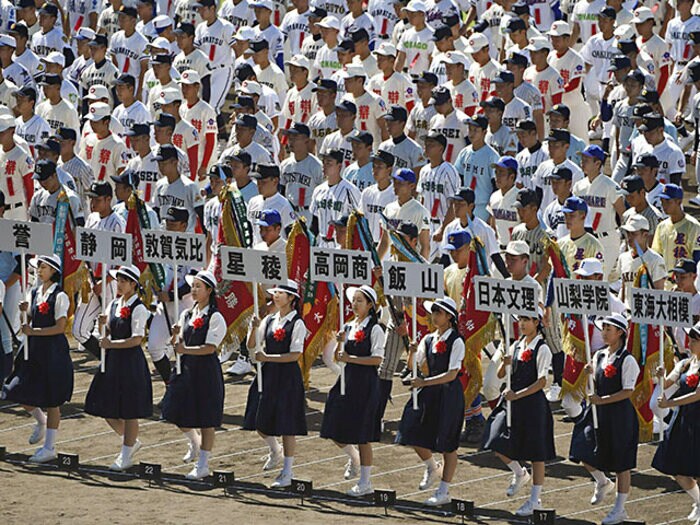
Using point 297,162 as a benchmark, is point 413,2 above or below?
above

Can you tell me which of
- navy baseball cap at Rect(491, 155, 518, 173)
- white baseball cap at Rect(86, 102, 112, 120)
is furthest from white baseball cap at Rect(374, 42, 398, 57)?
navy baseball cap at Rect(491, 155, 518, 173)

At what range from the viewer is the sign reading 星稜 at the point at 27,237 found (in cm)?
2022

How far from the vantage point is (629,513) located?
18.0 m

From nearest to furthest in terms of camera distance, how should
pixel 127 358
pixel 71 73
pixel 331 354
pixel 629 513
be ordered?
pixel 629 513
pixel 127 358
pixel 331 354
pixel 71 73

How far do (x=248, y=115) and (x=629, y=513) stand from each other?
8.26 metres

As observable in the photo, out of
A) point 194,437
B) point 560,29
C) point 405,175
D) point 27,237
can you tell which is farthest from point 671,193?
point 560,29

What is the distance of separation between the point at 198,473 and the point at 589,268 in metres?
4.17

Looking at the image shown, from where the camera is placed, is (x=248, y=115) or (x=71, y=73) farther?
(x=71, y=73)

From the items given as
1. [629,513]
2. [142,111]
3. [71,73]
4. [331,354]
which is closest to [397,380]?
[331,354]

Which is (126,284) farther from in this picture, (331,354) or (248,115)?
(248,115)

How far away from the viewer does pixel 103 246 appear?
66.1 feet

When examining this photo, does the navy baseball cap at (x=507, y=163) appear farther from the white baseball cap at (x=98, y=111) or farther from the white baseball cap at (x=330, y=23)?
the white baseball cap at (x=330, y=23)

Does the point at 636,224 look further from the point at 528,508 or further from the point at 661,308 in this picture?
the point at 528,508

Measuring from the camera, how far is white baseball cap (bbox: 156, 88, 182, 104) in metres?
25.6
